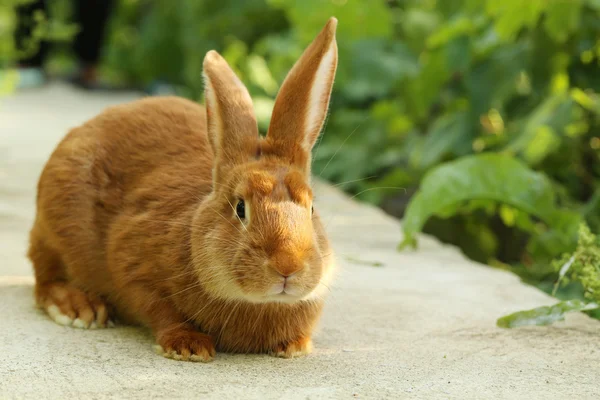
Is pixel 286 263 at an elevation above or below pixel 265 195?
below

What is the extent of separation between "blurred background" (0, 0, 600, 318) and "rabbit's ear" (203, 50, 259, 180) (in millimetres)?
924

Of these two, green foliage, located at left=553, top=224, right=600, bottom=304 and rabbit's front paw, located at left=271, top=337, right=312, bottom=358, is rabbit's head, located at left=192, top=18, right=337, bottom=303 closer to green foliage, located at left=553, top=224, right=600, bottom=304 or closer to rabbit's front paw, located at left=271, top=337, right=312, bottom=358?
rabbit's front paw, located at left=271, top=337, right=312, bottom=358

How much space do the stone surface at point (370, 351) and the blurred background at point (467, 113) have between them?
10.6 inches

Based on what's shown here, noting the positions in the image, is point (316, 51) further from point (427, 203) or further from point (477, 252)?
point (477, 252)

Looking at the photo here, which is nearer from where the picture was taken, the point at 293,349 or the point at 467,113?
the point at 293,349

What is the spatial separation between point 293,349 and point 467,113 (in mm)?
2860

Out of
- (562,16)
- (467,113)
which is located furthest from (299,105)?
(467,113)

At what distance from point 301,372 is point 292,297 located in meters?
0.32

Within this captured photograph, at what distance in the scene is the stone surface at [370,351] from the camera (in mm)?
2539

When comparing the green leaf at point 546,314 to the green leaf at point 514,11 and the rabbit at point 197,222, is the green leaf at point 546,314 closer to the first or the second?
the rabbit at point 197,222

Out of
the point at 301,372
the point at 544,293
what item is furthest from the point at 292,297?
the point at 544,293

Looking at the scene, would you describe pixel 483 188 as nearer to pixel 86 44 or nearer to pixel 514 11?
pixel 514 11

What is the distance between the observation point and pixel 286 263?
2.50 metres

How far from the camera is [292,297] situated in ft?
8.42
